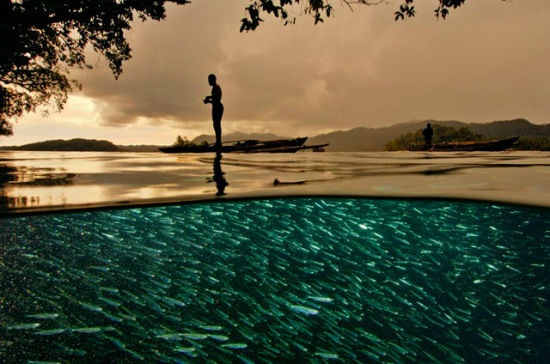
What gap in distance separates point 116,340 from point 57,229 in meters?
1.74

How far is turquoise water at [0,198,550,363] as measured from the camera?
321cm

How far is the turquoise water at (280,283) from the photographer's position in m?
3.21

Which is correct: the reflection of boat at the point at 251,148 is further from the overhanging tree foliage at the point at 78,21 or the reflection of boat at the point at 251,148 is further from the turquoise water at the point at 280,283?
the turquoise water at the point at 280,283

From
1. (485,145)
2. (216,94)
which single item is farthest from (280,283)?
(485,145)

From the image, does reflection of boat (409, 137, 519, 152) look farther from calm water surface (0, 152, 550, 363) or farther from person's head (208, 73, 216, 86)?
calm water surface (0, 152, 550, 363)

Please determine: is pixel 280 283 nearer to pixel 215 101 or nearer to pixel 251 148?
pixel 215 101

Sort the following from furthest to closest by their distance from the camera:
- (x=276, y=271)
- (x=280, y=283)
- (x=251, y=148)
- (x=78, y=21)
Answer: (x=251, y=148) → (x=78, y=21) → (x=276, y=271) → (x=280, y=283)

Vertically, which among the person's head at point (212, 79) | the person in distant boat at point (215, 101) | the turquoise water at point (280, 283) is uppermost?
the person's head at point (212, 79)

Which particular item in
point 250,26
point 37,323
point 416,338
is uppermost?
point 250,26

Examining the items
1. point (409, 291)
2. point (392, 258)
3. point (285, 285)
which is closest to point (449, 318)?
point (409, 291)

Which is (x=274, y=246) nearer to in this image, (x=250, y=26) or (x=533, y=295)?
(x=533, y=295)

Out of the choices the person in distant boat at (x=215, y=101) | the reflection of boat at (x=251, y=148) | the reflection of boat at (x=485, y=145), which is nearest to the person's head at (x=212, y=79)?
the person in distant boat at (x=215, y=101)

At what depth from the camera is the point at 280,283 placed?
13.5 ft

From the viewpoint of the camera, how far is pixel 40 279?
383 centimetres
